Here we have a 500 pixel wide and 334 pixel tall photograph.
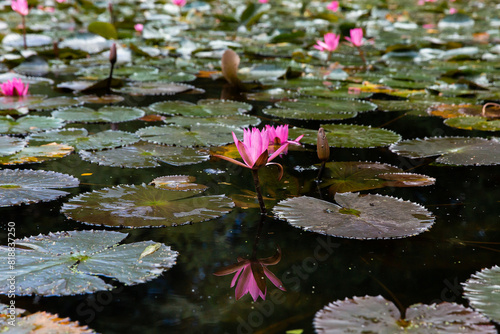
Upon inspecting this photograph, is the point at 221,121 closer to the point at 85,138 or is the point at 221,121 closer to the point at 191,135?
the point at 191,135

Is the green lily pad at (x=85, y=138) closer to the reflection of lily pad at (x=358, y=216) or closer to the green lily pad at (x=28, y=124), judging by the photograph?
the green lily pad at (x=28, y=124)

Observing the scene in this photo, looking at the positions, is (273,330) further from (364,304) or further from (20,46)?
(20,46)

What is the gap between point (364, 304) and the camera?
936 millimetres

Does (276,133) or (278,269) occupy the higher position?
(276,133)

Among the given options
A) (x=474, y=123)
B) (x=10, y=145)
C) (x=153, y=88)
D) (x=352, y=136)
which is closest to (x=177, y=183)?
(x=10, y=145)

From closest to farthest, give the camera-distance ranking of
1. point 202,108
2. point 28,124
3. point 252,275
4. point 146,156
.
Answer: point 252,275
point 146,156
point 28,124
point 202,108

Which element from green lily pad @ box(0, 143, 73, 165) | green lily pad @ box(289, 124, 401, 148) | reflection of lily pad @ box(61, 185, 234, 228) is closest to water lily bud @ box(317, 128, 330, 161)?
reflection of lily pad @ box(61, 185, 234, 228)

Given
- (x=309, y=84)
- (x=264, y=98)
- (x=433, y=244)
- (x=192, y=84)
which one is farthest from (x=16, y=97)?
(x=433, y=244)

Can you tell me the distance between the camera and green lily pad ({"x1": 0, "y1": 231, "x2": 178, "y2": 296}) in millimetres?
983

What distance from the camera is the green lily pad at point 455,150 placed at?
1777 millimetres

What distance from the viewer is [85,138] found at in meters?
2.00

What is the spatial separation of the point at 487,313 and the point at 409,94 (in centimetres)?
222

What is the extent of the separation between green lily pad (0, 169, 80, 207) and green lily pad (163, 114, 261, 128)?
76 cm

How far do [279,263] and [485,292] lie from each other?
402mm
